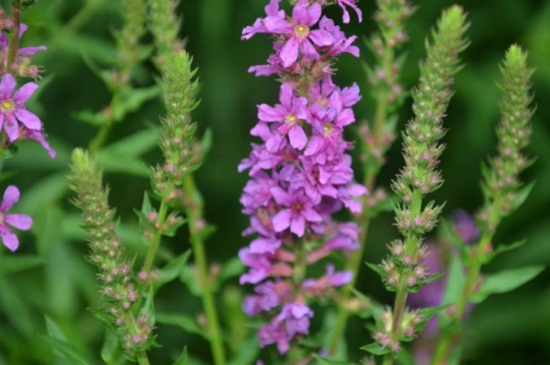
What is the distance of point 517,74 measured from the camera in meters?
3.72

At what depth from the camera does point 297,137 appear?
344 centimetres

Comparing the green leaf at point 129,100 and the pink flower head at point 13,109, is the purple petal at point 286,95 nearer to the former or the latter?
the pink flower head at point 13,109

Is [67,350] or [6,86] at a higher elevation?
[6,86]

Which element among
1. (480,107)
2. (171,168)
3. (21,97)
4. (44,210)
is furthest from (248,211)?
(480,107)

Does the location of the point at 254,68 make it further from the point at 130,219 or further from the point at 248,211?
the point at 130,219

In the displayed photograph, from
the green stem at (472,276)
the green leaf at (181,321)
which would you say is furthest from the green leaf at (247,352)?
the green stem at (472,276)

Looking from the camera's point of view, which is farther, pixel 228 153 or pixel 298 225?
pixel 228 153

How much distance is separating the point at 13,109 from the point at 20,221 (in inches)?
17.6

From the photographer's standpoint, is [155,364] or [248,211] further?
[155,364]

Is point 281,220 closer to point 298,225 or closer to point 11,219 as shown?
point 298,225

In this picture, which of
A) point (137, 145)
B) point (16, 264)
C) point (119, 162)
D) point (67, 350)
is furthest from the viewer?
point (137, 145)

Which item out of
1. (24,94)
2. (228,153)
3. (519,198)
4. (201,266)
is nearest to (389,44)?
(519,198)

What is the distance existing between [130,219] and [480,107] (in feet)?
8.69

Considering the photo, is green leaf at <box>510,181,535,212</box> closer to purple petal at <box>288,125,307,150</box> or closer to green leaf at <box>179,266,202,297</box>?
purple petal at <box>288,125,307,150</box>
